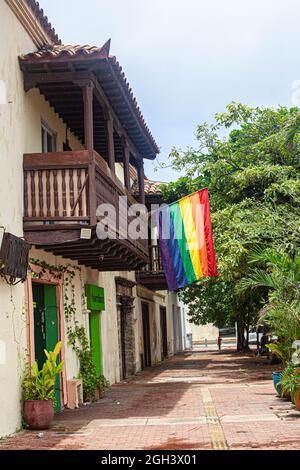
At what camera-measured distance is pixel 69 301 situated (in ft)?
46.8

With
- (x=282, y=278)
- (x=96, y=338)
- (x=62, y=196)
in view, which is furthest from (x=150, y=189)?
(x=62, y=196)

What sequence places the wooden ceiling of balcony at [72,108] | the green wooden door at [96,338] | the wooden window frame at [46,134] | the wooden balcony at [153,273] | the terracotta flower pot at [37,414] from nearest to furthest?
the terracotta flower pot at [37,414] < the wooden ceiling of balcony at [72,108] < the wooden window frame at [46,134] < the green wooden door at [96,338] < the wooden balcony at [153,273]

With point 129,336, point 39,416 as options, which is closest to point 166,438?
point 39,416

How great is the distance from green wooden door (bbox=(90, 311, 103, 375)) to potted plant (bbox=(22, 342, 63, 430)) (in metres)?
5.56

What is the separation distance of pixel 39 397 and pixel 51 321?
2.67 meters

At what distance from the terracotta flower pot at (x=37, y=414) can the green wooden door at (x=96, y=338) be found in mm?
5769

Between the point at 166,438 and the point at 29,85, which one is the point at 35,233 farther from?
the point at 166,438

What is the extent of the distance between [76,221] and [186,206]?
19.7 ft

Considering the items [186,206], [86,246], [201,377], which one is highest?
[186,206]

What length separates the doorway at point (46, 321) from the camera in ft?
42.7

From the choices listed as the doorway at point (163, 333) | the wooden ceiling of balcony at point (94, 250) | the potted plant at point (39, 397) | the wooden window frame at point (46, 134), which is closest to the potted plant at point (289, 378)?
the potted plant at point (39, 397)

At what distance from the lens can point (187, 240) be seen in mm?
16906

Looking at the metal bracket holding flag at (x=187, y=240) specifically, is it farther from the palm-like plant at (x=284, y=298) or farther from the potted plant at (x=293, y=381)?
the potted plant at (x=293, y=381)

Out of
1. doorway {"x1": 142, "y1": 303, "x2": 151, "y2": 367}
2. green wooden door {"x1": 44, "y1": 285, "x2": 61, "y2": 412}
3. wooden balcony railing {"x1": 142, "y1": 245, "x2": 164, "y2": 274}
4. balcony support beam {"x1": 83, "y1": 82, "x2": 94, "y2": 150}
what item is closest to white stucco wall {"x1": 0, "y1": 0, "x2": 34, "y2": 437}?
balcony support beam {"x1": 83, "y1": 82, "x2": 94, "y2": 150}
